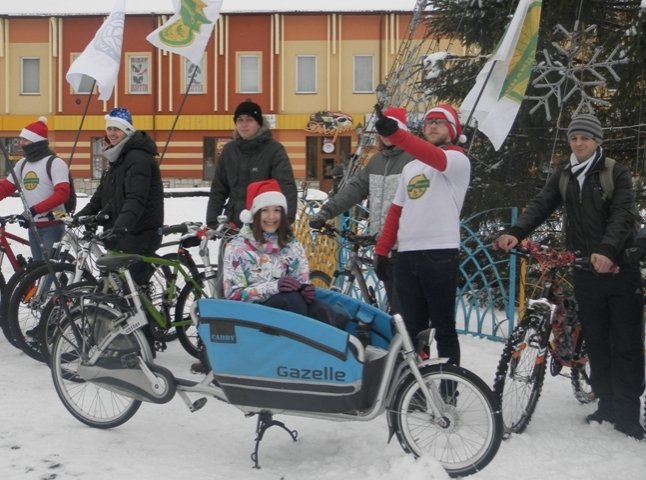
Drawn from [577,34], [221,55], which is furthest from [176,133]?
[577,34]

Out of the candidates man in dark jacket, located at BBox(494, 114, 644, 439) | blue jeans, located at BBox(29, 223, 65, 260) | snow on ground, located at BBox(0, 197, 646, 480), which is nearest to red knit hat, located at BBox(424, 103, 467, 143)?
man in dark jacket, located at BBox(494, 114, 644, 439)

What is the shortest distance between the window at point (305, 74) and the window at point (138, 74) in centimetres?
588

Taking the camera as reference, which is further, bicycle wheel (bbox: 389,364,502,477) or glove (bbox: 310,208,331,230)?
glove (bbox: 310,208,331,230)

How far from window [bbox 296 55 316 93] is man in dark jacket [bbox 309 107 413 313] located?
2559 centimetres

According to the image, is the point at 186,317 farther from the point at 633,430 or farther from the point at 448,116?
the point at 633,430

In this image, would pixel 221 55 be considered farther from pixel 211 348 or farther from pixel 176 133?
pixel 211 348

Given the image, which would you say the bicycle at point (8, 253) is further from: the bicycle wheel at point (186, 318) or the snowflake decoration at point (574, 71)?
the snowflake decoration at point (574, 71)

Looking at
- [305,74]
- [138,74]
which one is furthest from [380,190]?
[138,74]

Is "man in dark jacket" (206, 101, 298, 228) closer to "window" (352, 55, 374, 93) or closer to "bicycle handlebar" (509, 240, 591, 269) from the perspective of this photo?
"bicycle handlebar" (509, 240, 591, 269)

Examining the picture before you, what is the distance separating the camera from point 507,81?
19.7 ft

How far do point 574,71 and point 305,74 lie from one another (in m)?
23.7

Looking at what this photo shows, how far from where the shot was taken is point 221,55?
30.1m

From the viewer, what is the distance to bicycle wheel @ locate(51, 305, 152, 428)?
4.35 metres

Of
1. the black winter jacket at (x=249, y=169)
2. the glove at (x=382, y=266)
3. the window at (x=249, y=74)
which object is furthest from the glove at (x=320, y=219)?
the window at (x=249, y=74)
